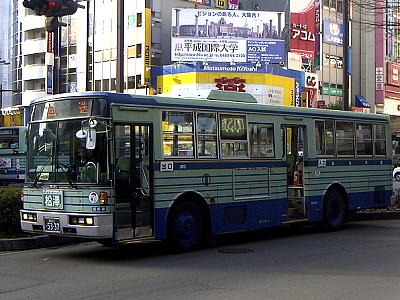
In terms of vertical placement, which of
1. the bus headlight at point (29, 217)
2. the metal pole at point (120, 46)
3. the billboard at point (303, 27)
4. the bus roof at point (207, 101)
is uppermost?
the billboard at point (303, 27)

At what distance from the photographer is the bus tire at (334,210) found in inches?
577

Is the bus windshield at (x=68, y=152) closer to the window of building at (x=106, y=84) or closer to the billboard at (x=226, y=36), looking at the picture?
the billboard at (x=226, y=36)

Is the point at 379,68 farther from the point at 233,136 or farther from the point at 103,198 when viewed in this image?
the point at 103,198

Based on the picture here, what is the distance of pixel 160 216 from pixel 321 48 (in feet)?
166

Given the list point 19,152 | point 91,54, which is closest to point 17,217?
point 19,152

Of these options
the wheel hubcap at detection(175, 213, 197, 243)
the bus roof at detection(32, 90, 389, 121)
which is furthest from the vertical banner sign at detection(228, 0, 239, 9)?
the wheel hubcap at detection(175, 213, 197, 243)

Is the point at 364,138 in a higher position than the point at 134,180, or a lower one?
higher

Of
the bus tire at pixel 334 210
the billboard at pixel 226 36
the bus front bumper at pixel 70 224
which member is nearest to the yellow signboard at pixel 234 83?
the billboard at pixel 226 36

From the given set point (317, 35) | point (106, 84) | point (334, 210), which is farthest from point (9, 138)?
point (317, 35)

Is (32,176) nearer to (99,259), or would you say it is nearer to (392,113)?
(99,259)

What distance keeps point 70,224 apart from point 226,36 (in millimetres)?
40083

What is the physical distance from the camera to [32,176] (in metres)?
10.8

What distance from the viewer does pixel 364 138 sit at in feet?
52.2

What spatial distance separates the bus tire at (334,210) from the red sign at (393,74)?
51518 millimetres
